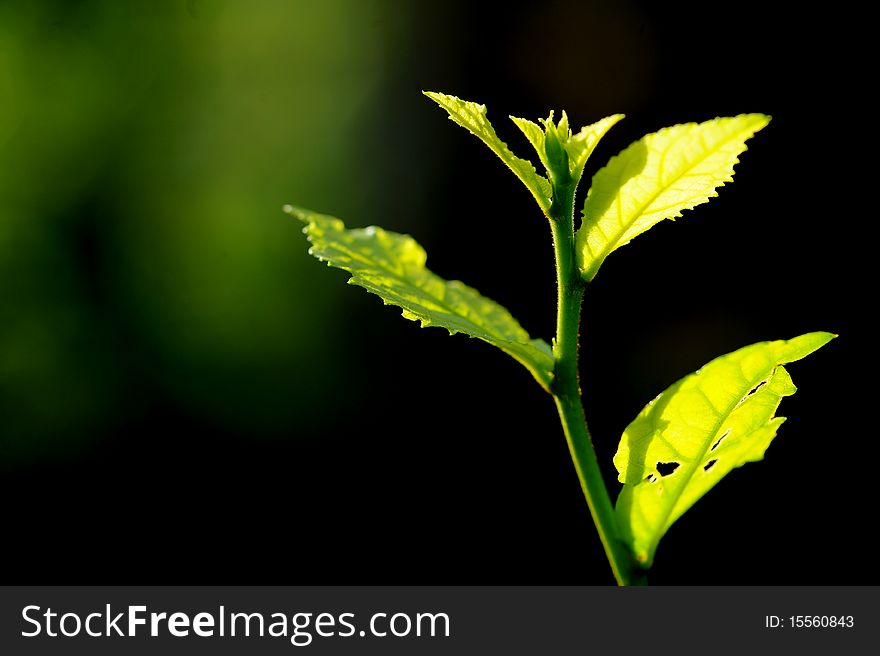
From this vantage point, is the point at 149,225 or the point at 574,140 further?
the point at 149,225

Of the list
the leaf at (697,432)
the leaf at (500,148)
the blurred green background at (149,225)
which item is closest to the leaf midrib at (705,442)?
the leaf at (697,432)

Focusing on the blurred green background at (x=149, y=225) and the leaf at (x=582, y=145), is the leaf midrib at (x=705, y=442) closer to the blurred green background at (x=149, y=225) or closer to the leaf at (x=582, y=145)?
the leaf at (x=582, y=145)

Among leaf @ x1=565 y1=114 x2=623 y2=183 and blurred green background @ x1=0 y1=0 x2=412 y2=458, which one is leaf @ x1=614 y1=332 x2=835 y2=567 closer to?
leaf @ x1=565 y1=114 x2=623 y2=183

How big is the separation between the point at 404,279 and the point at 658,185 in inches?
4.8

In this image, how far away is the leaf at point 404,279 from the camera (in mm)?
324

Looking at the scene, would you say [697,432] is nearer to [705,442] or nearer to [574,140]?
[705,442]

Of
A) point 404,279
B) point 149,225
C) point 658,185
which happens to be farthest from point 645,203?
point 149,225

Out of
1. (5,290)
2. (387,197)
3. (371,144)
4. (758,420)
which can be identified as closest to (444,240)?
(387,197)

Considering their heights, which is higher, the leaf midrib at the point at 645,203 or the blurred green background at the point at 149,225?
the blurred green background at the point at 149,225

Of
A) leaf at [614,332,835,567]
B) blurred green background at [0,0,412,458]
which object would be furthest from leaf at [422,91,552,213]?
blurred green background at [0,0,412,458]

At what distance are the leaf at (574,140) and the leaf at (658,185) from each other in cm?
2

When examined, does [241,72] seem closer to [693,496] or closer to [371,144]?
[371,144]

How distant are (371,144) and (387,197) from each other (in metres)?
0.17

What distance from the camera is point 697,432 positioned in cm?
35
